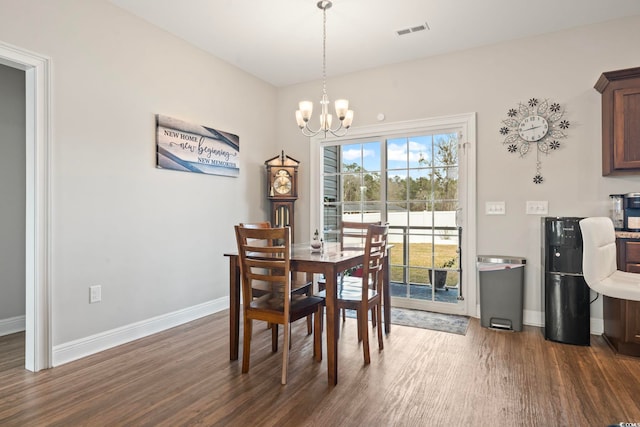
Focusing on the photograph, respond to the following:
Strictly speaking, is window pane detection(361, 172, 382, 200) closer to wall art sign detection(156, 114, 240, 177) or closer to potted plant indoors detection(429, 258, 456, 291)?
potted plant indoors detection(429, 258, 456, 291)

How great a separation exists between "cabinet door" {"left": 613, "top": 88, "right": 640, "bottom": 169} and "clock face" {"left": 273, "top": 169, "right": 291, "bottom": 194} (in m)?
3.29

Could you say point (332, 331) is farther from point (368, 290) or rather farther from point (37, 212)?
point (37, 212)

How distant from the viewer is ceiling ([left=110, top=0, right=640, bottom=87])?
2.99 meters

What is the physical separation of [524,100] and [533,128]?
0.99 ft

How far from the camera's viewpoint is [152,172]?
331 centimetres

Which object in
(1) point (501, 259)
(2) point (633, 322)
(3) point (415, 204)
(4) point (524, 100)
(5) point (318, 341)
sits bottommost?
(5) point (318, 341)

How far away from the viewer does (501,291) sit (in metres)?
3.37

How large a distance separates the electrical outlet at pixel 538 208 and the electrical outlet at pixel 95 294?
394 cm

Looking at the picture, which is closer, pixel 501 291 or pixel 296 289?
pixel 296 289

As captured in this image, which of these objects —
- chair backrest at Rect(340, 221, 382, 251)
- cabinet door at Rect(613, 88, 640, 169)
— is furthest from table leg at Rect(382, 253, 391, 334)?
cabinet door at Rect(613, 88, 640, 169)

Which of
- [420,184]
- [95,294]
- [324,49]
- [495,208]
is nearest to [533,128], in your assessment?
[495,208]

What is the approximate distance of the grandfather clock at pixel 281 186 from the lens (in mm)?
4543

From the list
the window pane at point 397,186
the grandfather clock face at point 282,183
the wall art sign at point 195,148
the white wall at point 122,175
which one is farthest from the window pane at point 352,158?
the white wall at point 122,175

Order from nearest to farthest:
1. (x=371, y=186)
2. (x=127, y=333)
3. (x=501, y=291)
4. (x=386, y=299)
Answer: (x=127, y=333), (x=386, y=299), (x=501, y=291), (x=371, y=186)
